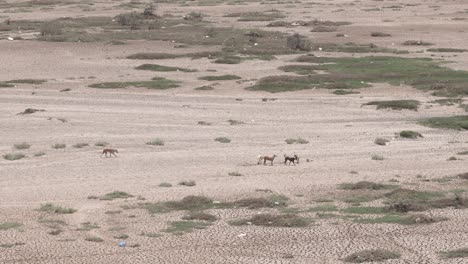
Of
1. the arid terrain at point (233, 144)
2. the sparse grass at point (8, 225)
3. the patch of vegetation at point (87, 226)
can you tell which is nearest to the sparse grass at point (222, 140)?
the arid terrain at point (233, 144)

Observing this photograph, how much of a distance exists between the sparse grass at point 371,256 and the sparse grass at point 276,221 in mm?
2929

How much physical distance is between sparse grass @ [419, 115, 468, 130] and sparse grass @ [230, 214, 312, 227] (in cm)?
1613

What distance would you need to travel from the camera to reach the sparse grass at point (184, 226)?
22312mm

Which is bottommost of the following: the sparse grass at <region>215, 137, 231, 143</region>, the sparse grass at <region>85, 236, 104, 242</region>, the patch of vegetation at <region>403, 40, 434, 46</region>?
the patch of vegetation at <region>403, 40, 434, 46</region>

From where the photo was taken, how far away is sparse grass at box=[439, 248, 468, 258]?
2005cm

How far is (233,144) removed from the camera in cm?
3434

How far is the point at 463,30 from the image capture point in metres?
70.8

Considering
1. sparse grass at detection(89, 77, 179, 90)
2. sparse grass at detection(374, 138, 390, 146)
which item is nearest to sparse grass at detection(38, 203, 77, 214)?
sparse grass at detection(374, 138, 390, 146)

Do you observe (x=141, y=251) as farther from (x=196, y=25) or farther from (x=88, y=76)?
(x=196, y=25)

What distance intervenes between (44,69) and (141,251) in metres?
34.1

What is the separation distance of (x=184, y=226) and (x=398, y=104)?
21.5 metres

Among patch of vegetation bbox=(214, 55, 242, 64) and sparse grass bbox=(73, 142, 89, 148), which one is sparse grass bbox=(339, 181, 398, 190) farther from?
patch of vegetation bbox=(214, 55, 242, 64)

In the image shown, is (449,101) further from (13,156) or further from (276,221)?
(276,221)

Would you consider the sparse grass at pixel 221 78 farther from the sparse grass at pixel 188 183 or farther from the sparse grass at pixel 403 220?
the sparse grass at pixel 403 220
